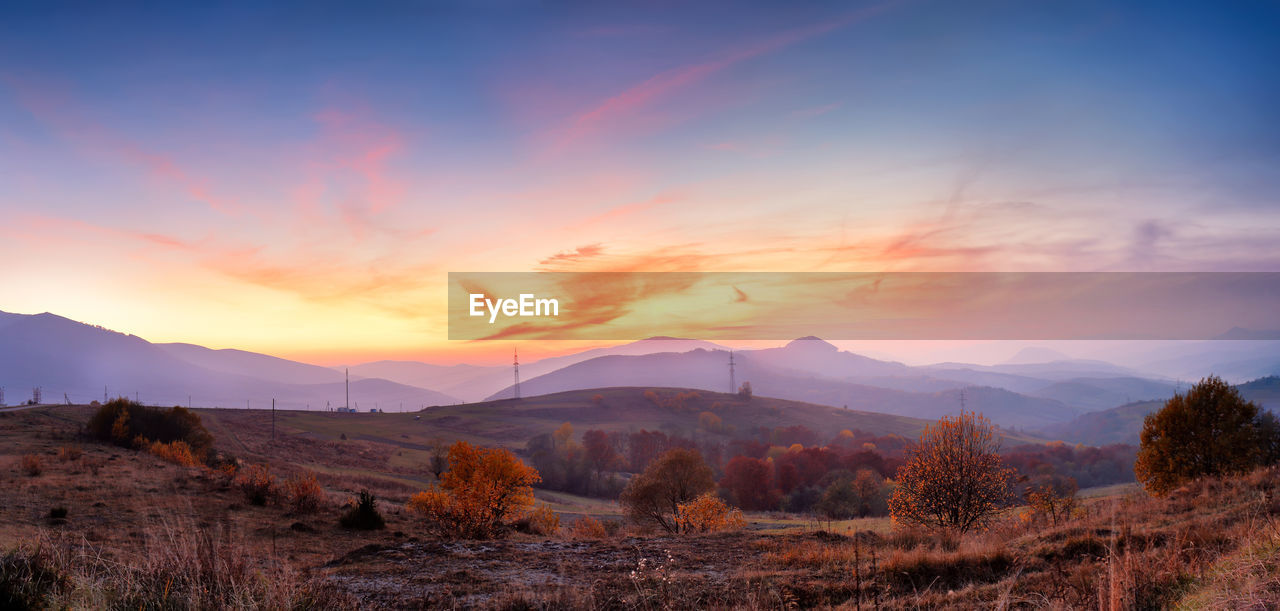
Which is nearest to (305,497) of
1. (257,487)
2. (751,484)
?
(257,487)

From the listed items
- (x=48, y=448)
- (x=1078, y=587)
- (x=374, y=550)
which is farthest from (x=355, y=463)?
(x=1078, y=587)

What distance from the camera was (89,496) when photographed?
23719mm

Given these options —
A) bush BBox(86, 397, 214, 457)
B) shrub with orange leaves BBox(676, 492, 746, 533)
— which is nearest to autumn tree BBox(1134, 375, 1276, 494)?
shrub with orange leaves BBox(676, 492, 746, 533)

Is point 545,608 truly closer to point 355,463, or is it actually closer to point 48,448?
point 48,448

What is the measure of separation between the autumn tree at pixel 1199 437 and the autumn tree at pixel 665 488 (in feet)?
87.4

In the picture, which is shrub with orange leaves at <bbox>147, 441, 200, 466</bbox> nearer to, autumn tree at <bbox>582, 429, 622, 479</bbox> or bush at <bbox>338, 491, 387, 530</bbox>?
bush at <bbox>338, 491, 387, 530</bbox>

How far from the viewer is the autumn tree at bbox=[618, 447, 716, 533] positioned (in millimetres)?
35719

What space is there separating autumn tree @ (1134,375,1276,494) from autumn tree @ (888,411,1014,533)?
17562 millimetres

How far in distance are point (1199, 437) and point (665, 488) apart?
105 feet

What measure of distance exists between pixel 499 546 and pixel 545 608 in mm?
8121

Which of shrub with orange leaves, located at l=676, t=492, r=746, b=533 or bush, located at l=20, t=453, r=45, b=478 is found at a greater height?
bush, located at l=20, t=453, r=45, b=478

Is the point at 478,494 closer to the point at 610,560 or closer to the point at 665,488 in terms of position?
the point at 665,488

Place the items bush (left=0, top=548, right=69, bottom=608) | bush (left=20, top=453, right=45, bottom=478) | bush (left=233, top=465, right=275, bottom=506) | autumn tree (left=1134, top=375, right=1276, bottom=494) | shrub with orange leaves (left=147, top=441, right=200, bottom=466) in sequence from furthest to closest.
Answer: shrub with orange leaves (left=147, top=441, right=200, bottom=466)
autumn tree (left=1134, top=375, right=1276, bottom=494)
bush (left=20, top=453, right=45, bottom=478)
bush (left=233, top=465, right=275, bottom=506)
bush (left=0, top=548, right=69, bottom=608)

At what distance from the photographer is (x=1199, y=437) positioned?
34.6 metres
